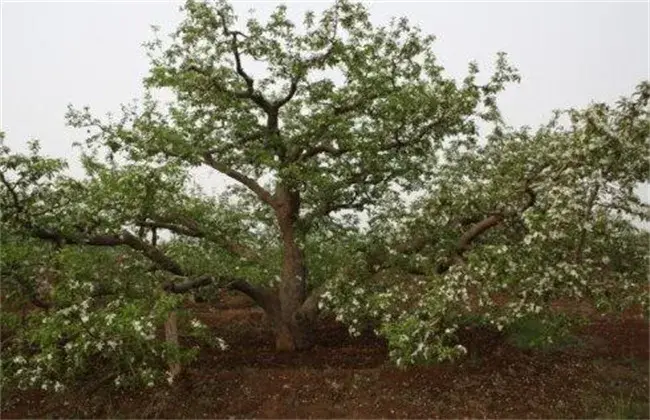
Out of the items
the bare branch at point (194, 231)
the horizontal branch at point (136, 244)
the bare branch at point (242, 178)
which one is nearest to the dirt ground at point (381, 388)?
the horizontal branch at point (136, 244)

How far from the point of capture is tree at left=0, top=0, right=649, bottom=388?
14.9 meters

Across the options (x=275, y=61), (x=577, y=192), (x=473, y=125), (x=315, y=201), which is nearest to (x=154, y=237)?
(x=315, y=201)

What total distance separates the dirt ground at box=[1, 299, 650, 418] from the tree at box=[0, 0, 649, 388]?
1.33 metres

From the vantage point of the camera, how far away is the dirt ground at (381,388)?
15875mm

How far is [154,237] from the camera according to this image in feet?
64.3

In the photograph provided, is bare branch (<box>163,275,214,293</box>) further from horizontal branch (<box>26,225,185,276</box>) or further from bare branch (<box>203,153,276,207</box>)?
bare branch (<box>203,153,276,207</box>)

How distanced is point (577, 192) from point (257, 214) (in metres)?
11.1

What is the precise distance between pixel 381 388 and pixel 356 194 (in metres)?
6.23

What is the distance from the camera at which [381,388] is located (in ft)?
55.1

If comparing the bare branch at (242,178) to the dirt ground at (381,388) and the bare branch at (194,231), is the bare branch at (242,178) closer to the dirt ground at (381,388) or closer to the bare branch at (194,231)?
the bare branch at (194,231)

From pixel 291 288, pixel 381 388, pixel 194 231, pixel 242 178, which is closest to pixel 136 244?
pixel 194 231

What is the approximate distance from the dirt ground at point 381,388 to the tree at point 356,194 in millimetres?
1328

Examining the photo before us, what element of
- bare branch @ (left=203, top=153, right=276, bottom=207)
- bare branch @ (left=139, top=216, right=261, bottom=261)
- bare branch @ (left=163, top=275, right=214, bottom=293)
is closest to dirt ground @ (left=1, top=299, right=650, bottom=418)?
bare branch @ (left=163, top=275, right=214, bottom=293)

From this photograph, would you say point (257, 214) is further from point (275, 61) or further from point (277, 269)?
point (275, 61)
